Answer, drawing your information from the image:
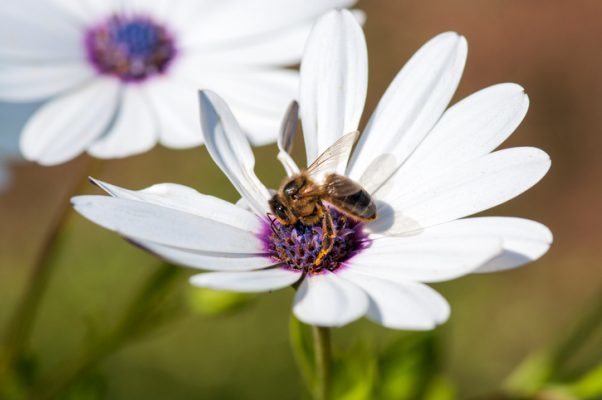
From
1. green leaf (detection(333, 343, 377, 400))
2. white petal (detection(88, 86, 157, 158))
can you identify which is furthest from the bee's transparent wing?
green leaf (detection(333, 343, 377, 400))

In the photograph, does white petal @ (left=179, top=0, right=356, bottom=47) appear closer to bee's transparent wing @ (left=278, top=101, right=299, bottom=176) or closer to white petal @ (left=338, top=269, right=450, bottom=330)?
bee's transparent wing @ (left=278, top=101, right=299, bottom=176)

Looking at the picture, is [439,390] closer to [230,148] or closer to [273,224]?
[273,224]

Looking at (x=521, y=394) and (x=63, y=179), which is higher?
(x=521, y=394)

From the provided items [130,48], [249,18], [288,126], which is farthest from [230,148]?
[130,48]

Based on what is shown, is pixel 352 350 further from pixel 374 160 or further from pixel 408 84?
pixel 408 84

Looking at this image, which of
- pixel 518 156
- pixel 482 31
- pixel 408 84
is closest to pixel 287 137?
pixel 408 84

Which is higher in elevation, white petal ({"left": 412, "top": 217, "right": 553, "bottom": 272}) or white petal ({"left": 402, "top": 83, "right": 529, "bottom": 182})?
white petal ({"left": 402, "top": 83, "right": 529, "bottom": 182})

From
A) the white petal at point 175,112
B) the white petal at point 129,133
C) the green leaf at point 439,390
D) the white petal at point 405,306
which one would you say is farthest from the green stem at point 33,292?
the green leaf at point 439,390
